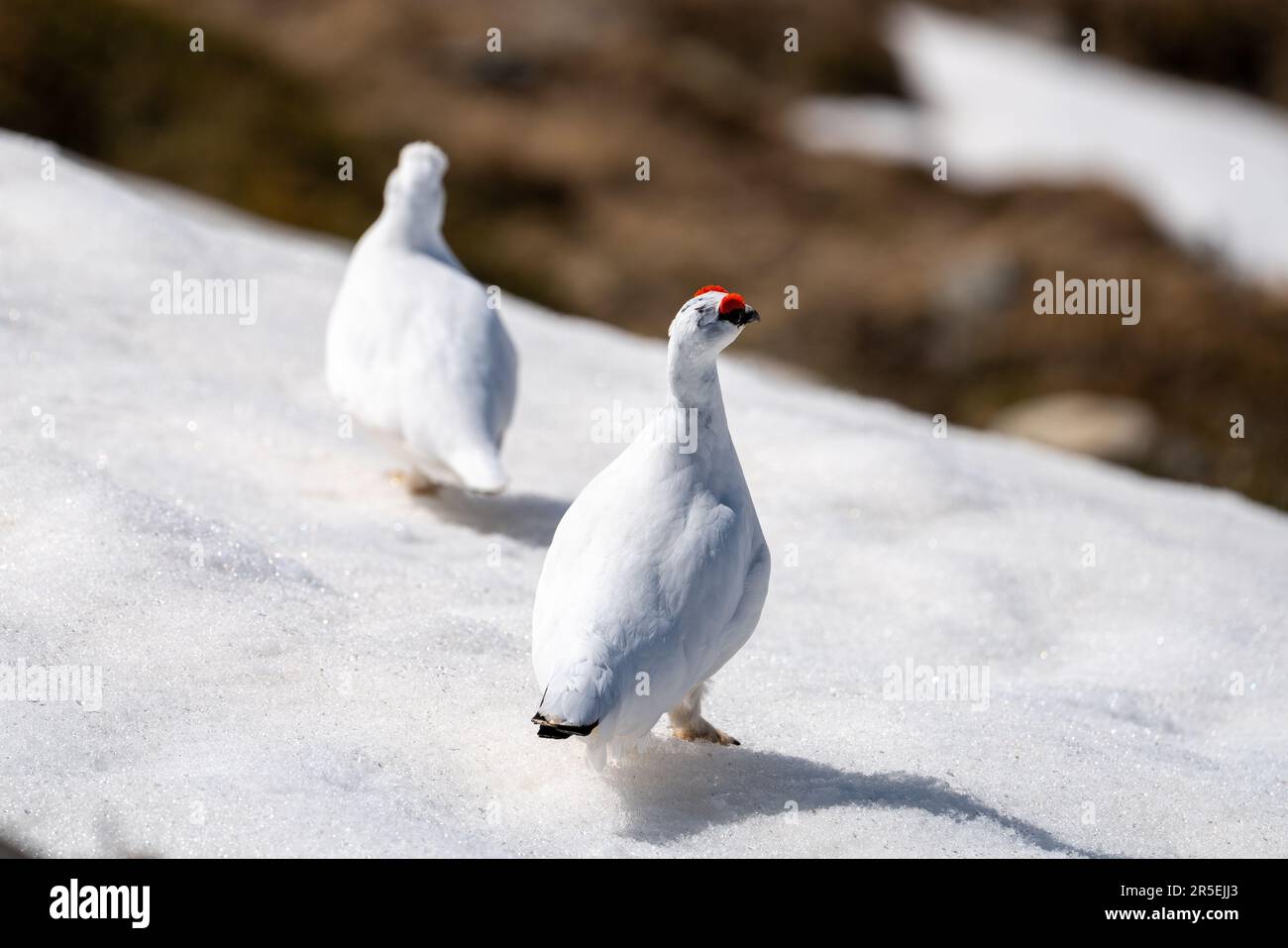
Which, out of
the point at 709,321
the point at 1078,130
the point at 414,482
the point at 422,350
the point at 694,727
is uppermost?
the point at 1078,130

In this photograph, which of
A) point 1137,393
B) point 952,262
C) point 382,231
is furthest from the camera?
point 952,262

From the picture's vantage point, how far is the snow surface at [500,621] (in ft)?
10.3

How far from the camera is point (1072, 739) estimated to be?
388 cm

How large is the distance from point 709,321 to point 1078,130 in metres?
18.4

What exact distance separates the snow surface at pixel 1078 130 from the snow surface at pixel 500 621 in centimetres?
1138

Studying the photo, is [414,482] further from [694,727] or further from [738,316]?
[738,316]

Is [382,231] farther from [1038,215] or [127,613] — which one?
[1038,215]

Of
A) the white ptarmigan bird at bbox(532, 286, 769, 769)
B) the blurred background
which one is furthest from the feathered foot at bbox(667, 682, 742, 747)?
the blurred background

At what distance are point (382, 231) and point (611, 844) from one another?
3.12 metres

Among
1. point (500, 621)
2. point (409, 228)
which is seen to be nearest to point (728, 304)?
point (500, 621)

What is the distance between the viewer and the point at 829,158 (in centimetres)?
1909

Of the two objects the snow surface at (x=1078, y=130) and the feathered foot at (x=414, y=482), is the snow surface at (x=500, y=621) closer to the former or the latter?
the feathered foot at (x=414, y=482)

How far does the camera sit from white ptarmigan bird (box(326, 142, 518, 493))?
187 inches

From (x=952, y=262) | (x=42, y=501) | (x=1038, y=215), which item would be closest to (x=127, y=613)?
(x=42, y=501)
